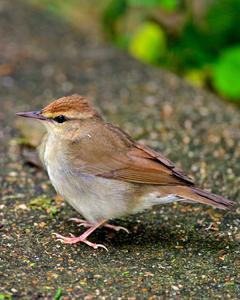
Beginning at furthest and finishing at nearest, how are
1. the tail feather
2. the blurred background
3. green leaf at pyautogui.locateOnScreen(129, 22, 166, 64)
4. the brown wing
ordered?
1. green leaf at pyautogui.locateOnScreen(129, 22, 166, 64)
2. the blurred background
3. the brown wing
4. the tail feather

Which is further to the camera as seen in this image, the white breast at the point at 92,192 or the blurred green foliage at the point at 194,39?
the blurred green foliage at the point at 194,39

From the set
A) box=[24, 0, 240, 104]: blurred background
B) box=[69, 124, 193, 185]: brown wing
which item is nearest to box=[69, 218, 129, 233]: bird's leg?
box=[69, 124, 193, 185]: brown wing

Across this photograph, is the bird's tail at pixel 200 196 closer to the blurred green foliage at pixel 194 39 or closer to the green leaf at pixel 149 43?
the blurred green foliage at pixel 194 39

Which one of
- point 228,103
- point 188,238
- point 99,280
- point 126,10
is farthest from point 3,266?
point 126,10

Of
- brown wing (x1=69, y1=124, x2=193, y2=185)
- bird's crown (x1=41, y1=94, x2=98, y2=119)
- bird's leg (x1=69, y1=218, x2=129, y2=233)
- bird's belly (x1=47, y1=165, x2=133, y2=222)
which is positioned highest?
bird's crown (x1=41, y1=94, x2=98, y2=119)

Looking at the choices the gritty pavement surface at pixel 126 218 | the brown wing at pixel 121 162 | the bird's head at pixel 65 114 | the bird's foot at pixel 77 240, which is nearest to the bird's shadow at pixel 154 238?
the gritty pavement surface at pixel 126 218

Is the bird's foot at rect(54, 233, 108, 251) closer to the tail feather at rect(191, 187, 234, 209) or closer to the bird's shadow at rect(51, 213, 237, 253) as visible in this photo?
the bird's shadow at rect(51, 213, 237, 253)

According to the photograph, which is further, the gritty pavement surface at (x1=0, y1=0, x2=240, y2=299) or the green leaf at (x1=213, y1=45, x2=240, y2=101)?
the green leaf at (x1=213, y1=45, x2=240, y2=101)

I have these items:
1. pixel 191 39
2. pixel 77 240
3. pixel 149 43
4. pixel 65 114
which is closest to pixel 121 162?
pixel 65 114
